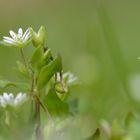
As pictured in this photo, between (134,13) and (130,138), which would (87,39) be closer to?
(134,13)

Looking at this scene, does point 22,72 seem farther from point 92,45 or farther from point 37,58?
point 92,45

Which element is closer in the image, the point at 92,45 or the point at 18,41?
the point at 18,41

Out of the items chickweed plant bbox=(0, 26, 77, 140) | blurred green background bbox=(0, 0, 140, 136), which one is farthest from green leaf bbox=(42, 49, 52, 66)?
blurred green background bbox=(0, 0, 140, 136)

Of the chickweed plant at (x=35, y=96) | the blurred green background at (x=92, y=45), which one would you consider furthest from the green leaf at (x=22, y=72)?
the blurred green background at (x=92, y=45)

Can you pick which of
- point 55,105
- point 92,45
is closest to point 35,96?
point 55,105

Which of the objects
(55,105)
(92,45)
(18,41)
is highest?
(92,45)

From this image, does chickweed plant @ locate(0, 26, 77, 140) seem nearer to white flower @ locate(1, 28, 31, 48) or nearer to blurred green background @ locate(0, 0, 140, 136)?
white flower @ locate(1, 28, 31, 48)
